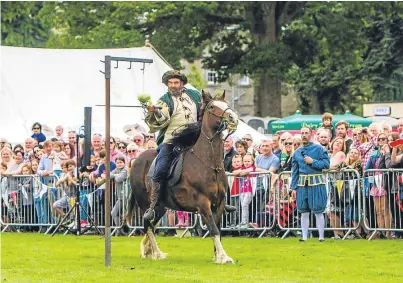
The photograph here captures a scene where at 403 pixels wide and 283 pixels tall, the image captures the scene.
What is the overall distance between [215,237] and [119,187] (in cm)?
730

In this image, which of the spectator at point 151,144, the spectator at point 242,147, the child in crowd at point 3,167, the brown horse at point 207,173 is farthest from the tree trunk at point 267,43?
the brown horse at point 207,173

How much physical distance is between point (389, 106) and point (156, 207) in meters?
30.5

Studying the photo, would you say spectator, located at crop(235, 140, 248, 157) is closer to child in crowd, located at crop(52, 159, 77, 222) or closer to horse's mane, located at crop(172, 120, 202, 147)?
child in crowd, located at crop(52, 159, 77, 222)

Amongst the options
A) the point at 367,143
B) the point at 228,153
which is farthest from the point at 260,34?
the point at 367,143

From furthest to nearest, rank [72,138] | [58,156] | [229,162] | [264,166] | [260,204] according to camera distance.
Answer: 1. [72,138]
2. [58,156]
3. [229,162]
4. [264,166]
5. [260,204]

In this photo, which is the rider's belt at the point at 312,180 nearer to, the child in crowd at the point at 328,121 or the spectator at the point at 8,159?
the child in crowd at the point at 328,121

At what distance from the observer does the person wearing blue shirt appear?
2202 cm

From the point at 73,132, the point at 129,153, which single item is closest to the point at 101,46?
the point at 73,132

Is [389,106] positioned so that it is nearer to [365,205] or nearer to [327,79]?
[327,79]

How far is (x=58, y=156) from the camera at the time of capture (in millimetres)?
26922

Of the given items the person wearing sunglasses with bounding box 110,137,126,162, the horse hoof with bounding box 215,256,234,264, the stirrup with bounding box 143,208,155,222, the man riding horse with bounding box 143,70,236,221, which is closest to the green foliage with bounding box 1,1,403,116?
the person wearing sunglasses with bounding box 110,137,126,162

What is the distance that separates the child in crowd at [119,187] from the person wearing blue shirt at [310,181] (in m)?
4.14

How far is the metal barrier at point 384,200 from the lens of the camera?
71.8 feet

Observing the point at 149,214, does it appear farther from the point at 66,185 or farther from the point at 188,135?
the point at 66,185
